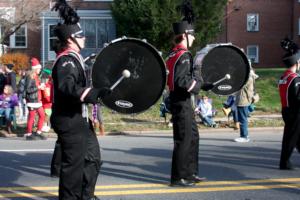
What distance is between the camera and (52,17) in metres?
34.9

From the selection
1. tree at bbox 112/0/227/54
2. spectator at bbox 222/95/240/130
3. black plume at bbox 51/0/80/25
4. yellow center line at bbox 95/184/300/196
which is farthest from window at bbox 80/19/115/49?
black plume at bbox 51/0/80/25

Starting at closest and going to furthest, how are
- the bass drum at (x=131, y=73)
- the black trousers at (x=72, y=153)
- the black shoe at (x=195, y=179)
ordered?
the black trousers at (x=72, y=153), the bass drum at (x=131, y=73), the black shoe at (x=195, y=179)

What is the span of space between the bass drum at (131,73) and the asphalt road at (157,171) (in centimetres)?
118

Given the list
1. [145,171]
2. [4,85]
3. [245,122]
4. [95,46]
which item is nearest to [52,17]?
[95,46]

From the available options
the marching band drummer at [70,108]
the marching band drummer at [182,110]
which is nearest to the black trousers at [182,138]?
the marching band drummer at [182,110]

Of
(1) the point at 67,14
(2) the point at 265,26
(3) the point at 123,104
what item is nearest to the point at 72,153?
(3) the point at 123,104

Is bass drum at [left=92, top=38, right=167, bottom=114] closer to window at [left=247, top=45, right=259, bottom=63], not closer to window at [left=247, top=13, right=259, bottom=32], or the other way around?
window at [left=247, top=13, right=259, bottom=32]

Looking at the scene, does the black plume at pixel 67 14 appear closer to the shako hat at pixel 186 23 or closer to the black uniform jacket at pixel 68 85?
the black uniform jacket at pixel 68 85

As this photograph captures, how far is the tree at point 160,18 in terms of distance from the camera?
84.1 ft

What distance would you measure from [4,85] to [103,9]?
70.7ft

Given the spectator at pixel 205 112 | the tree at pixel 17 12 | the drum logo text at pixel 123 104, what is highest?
the tree at pixel 17 12

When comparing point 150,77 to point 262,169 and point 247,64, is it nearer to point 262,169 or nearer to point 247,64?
point 247,64

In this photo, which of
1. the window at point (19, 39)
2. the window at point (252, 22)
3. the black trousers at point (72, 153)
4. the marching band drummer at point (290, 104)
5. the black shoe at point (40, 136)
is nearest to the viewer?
the black trousers at point (72, 153)

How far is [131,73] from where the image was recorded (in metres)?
7.11
